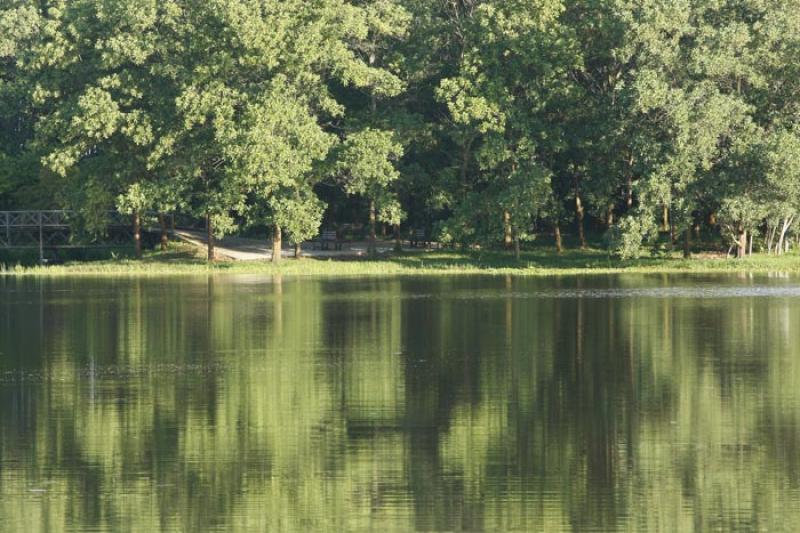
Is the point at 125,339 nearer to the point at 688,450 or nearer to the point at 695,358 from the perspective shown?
the point at 695,358

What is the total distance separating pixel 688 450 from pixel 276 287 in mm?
44665

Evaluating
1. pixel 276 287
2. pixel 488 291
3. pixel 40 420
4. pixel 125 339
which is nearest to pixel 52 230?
pixel 276 287

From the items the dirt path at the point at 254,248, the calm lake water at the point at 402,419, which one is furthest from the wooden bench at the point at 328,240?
the calm lake water at the point at 402,419

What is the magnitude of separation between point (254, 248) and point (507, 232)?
1607cm

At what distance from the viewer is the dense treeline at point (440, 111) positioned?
259 ft

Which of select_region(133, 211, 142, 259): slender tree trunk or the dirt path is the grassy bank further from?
the dirt path

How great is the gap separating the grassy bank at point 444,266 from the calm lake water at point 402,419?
24.9 metres

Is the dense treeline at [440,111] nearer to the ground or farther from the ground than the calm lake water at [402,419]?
farther from the ground

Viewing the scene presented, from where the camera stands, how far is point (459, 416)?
30.5m

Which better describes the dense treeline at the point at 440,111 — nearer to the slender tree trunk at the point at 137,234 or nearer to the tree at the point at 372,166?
the tree at the point at 372,166

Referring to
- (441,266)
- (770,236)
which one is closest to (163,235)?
(441,266)

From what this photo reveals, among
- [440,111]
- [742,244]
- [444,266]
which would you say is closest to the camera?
[742,244]

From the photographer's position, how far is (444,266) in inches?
3268

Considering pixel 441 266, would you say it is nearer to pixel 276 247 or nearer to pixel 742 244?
pixel 276 247
